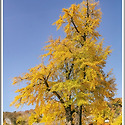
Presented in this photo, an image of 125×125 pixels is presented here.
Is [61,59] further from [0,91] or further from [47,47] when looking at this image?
[0,91]

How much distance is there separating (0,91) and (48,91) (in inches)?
134

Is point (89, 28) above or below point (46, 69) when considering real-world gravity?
above

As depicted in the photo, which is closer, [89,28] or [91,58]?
[91,58]

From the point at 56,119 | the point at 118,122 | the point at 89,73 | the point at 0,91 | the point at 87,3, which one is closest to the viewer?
the point at 0,91

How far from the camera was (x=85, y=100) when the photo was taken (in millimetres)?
11195

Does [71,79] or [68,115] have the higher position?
[71,79]

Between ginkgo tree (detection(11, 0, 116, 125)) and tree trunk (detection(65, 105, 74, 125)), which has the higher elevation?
ginkgo tree (detection(11, 0, 116, 125))

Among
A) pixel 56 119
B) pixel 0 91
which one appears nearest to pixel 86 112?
pixel 56 119

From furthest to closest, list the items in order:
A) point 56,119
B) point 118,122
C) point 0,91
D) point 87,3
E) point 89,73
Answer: point 118,122
point 87,3
point 56,119
point 89,73
point 0,91

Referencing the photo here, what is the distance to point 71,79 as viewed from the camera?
11883 mm

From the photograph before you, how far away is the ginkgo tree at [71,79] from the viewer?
11.3 meters

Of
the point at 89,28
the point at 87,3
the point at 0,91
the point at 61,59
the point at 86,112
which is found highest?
the point at 87,3

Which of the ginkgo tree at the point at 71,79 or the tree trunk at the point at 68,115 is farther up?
the ginkgo tree at the point at 71,79

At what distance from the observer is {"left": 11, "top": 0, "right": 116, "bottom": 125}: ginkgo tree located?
11281 mm
